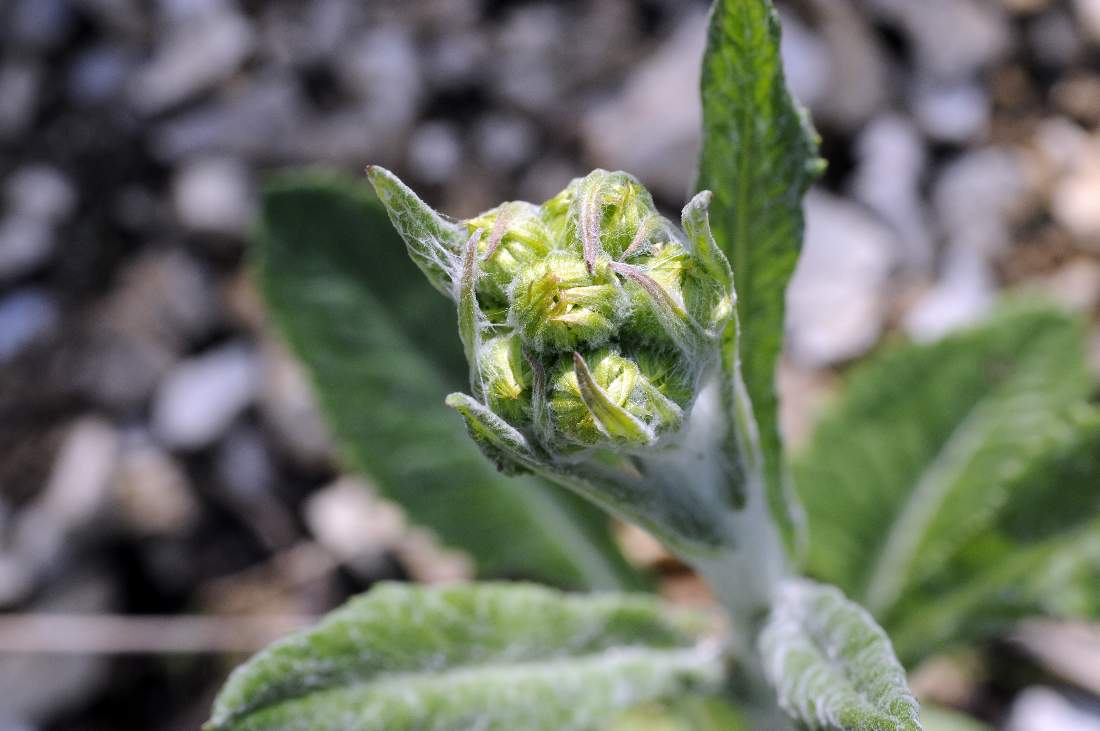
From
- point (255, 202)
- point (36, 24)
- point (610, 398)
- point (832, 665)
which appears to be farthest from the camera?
point (36, 24)

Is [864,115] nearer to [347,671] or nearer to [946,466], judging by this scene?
[946,466]

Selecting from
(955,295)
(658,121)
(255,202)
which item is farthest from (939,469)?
(255,202)

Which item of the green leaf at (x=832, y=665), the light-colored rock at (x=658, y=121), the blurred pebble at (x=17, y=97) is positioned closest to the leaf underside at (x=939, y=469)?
the green leaf at (x=832, y=665)

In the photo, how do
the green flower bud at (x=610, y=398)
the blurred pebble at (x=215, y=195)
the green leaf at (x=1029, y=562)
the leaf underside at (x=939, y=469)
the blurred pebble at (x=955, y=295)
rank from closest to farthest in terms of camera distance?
the green flower bud at (x=610, y=398) → the green leaf at (x=1029, y=562) → the leaf underside at (x=939, y=469) → the blurred pebble at (x=955, y=295) → the blurred pebble at (x=215, y=195)

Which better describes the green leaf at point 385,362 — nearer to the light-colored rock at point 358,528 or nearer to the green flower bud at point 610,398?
the light-colored rock at point 358,528

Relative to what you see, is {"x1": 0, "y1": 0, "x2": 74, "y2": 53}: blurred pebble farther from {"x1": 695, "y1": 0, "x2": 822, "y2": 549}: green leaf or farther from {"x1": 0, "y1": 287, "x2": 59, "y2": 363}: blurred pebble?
{"x1": 695, "y1": 0, "x2": 822, "y2": 549}: green leaf

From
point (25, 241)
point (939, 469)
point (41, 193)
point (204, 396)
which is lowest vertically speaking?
point (939, 469)

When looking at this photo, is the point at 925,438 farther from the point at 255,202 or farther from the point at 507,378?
the point at 255,202

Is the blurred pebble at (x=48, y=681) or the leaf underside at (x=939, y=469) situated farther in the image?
the blurred pebble at (x=48, y=681)
